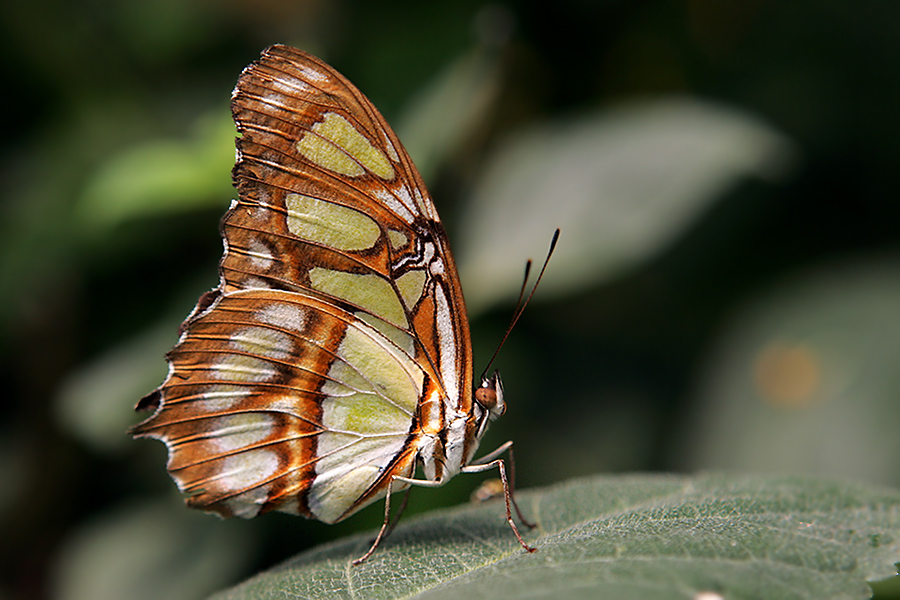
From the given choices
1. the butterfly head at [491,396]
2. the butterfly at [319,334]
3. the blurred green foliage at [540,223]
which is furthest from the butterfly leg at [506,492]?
the blurred green foliage at [540,223]

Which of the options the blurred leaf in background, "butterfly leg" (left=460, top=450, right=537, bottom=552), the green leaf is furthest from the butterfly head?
the blurred leaf in background

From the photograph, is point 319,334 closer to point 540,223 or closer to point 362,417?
point 362,417

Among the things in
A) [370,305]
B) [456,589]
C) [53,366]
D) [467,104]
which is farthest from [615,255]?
[53,366]

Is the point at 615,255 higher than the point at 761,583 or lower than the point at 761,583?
higher

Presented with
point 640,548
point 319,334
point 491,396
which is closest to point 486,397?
point 491,396

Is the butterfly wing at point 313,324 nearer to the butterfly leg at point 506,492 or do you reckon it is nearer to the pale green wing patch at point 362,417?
the pale green wing patch at point 362,417

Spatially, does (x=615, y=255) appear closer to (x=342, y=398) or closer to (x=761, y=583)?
(x=342, y=398)
